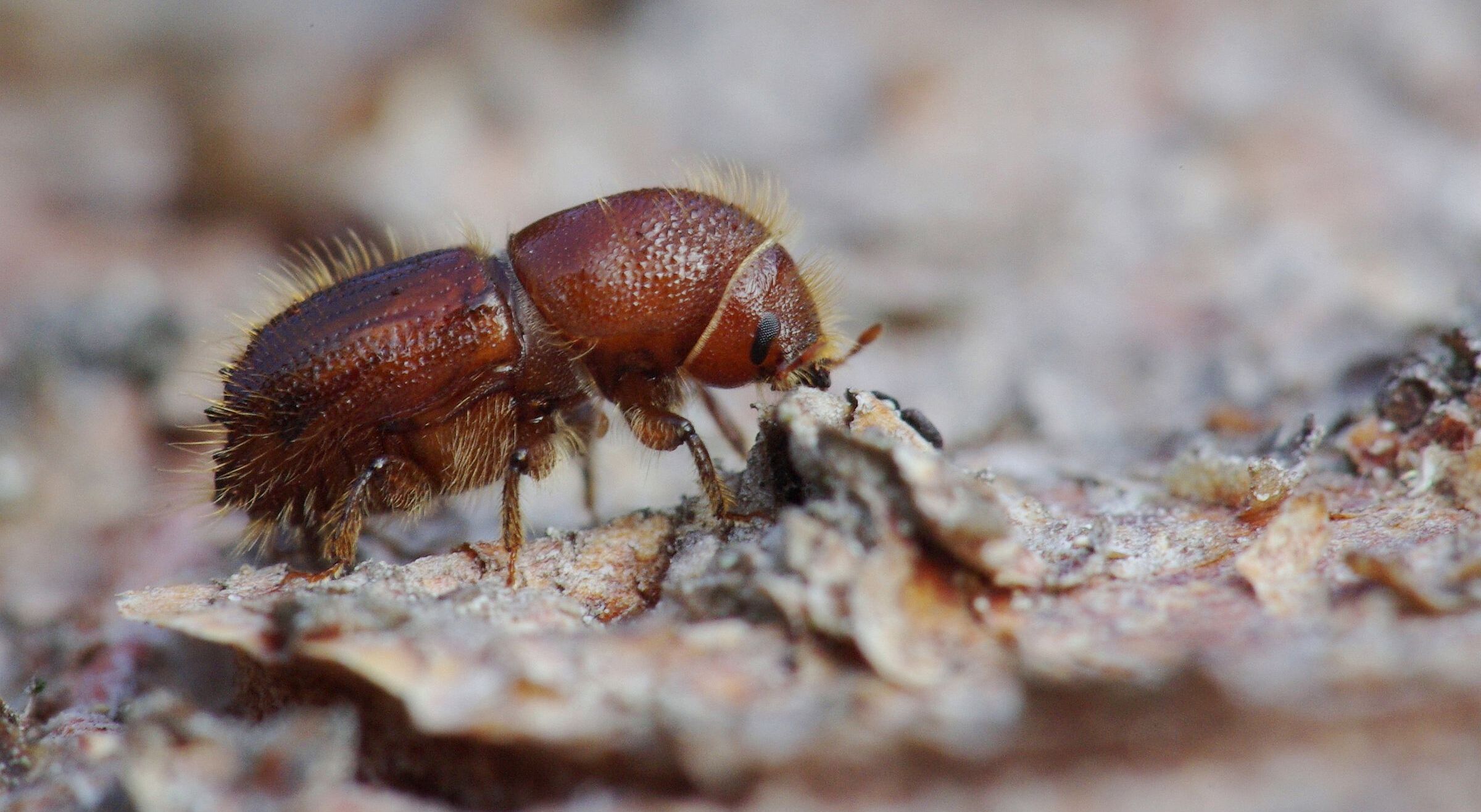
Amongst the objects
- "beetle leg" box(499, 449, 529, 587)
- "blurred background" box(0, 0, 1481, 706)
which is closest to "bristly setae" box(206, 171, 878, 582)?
"beetle leg" box(499, 449, 529, 587)

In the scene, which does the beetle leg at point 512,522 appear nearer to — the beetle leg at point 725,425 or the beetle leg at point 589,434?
the beetle leg at point 589,434

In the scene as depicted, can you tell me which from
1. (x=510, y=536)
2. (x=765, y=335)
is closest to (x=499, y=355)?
(x=510, y=536)

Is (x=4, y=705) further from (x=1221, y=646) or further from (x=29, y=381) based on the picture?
(x=1221, y=646)

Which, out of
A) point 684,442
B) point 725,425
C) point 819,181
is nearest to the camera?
point 684,442

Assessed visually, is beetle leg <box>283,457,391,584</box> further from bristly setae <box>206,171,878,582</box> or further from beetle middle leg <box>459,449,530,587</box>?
beetle middle leg <box>459,449,530,587</box>

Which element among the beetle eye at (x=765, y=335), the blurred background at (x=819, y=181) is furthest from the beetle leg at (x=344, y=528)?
the beetle eye at (x=765, y=335)

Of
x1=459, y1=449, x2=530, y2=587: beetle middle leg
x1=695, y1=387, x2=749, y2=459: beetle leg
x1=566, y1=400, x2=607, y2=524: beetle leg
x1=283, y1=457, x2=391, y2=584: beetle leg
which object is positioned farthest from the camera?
x1=695, y1=387, x2=749, y2=459: beetle leg

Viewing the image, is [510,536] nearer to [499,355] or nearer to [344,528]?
[344,528]

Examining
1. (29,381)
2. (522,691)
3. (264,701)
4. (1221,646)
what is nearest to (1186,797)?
(1221,646)
